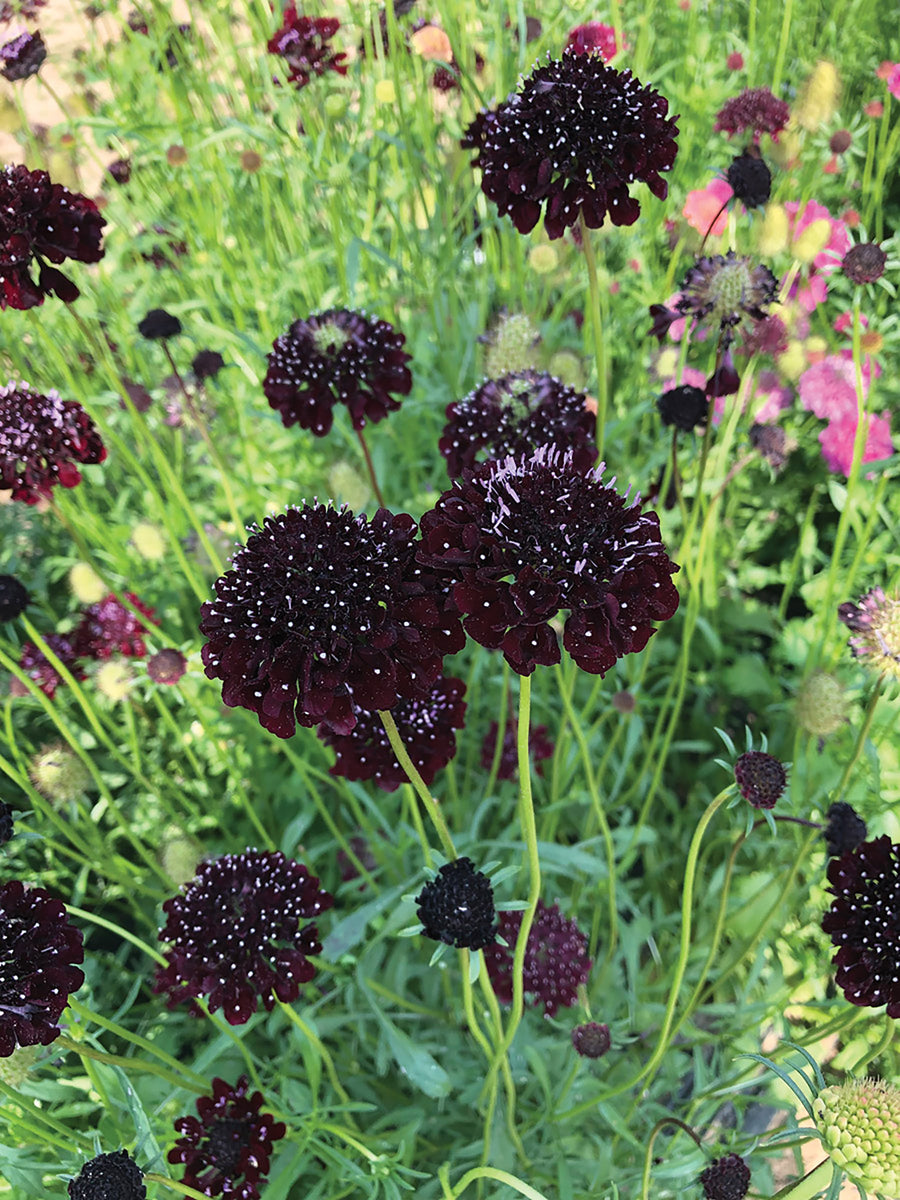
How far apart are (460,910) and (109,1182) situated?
530 mm

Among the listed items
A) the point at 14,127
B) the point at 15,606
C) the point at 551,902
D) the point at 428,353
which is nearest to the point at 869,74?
the point at 428,353

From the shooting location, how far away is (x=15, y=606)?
1.57 meters

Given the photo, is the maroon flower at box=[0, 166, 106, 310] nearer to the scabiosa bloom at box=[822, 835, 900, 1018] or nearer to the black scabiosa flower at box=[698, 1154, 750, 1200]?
the scabiosa bloom at box=[822, 835, 900, 1018]

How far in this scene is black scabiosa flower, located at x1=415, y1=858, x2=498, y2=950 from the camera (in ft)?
3.35

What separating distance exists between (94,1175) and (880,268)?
74.3 inches

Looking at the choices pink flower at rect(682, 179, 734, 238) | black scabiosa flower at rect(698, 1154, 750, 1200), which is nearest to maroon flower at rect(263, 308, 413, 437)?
pink flower at rect(682, 179, 734, 238)

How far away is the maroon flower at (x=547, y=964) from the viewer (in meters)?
1.62

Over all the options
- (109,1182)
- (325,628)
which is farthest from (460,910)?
(109,1182)

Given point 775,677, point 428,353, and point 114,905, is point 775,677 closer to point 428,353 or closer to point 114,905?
point 428,353

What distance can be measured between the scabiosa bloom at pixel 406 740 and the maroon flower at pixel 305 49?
5.48 ft

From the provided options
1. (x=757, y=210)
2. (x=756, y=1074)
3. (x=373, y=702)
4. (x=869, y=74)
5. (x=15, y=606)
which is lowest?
(x=756, y=1074)

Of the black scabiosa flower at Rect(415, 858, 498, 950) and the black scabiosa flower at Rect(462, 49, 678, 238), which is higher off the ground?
the black scabiosa flower at Rect(462, 49, 678, 238)

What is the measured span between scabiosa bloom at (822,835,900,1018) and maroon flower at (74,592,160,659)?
67.2 inches

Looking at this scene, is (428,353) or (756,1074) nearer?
(756,1074)
